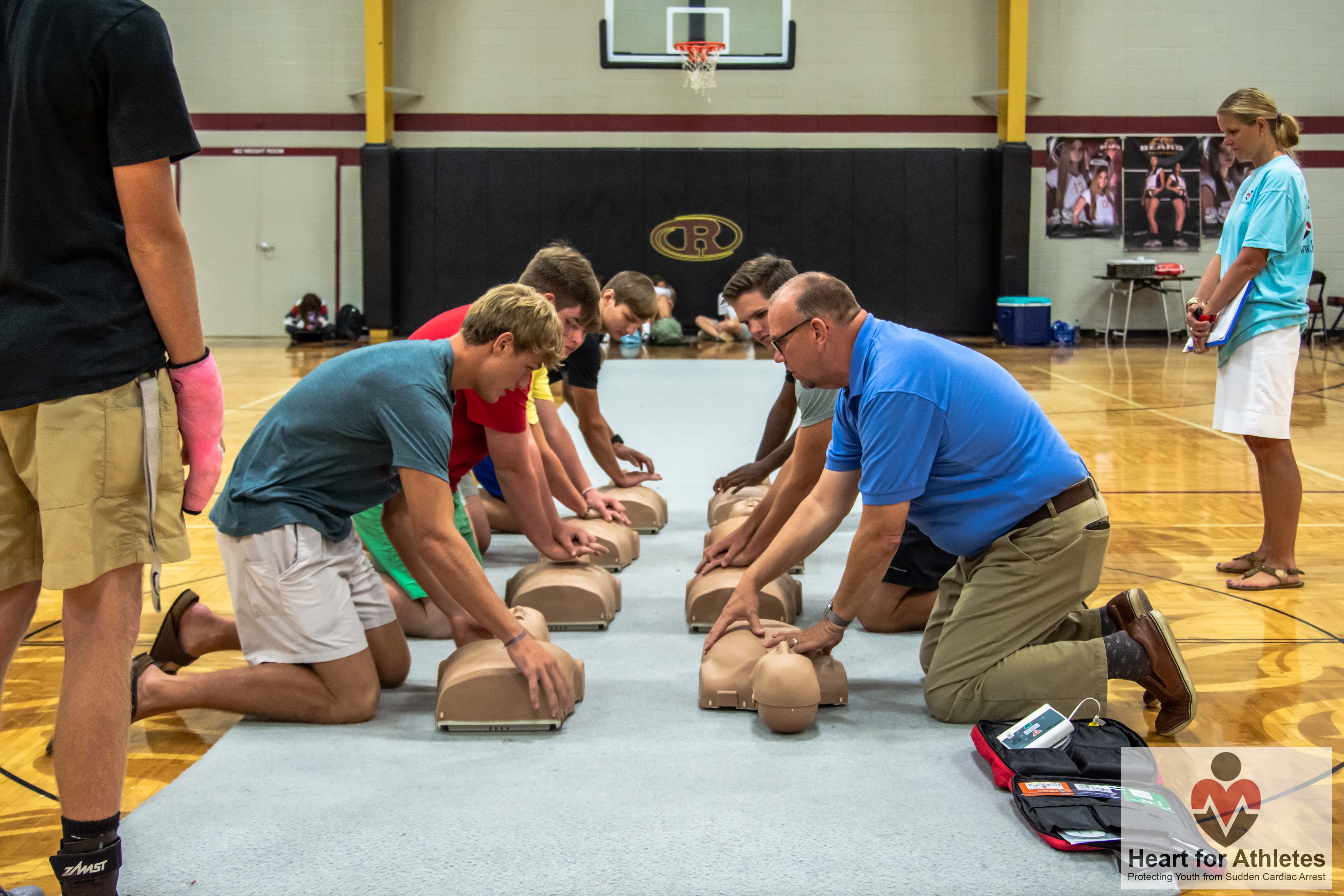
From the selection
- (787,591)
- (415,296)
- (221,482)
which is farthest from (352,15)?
(787,591)

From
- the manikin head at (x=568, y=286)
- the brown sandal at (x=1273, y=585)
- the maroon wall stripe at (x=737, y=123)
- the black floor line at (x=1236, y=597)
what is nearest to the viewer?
the black floor line at (x=1236, y=597)

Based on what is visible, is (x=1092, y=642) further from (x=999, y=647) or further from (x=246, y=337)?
(x=246, y=337)

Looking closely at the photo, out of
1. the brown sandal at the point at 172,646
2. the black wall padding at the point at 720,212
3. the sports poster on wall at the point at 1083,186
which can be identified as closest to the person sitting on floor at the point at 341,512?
the brown sandal at the point at 172,646

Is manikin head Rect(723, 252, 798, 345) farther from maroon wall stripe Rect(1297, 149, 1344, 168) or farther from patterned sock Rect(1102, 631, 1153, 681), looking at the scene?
maroon wall stripe Rect(1297, 149, 1344, 168)

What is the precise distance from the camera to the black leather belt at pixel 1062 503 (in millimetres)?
2910

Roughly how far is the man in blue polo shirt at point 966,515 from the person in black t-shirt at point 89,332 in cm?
153

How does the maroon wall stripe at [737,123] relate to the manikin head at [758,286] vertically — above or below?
above

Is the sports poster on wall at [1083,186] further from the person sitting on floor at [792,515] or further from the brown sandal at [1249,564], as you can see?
the person sitting on floor at [792,515]

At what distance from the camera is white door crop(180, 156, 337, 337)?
1475cm

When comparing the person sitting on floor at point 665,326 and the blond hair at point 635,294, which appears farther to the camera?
the person sitting on floor at point 665,326

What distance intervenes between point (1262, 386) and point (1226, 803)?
7.32 ft

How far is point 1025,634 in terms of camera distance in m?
2.90

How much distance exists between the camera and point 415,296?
591 inches

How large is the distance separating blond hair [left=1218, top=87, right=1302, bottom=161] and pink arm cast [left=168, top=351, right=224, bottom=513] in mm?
3737
